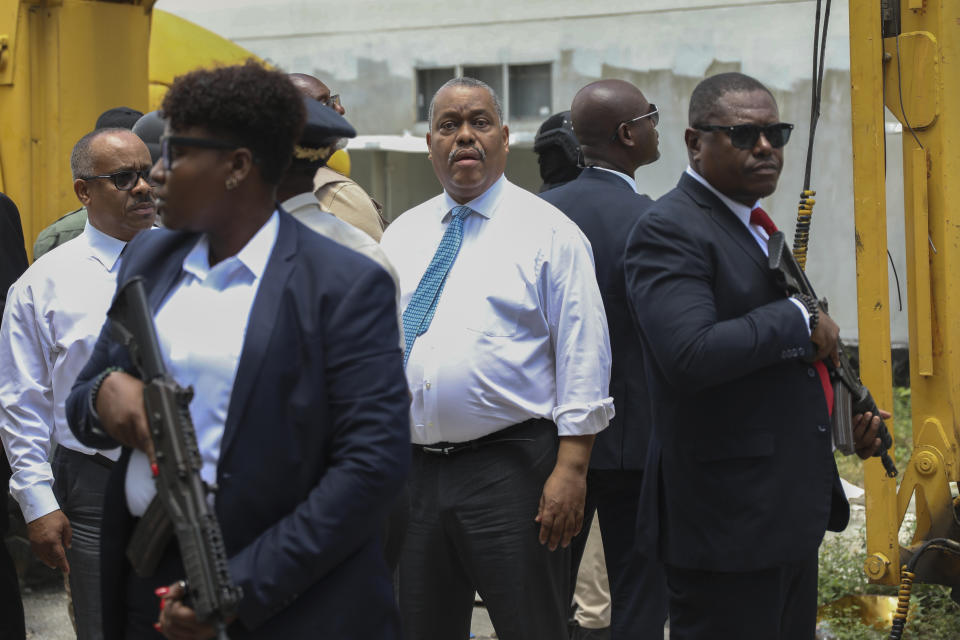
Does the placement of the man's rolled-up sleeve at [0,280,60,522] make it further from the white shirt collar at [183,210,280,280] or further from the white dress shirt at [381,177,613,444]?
the white shirt collar at [183,210,280,280]

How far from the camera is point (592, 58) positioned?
38.5 feet

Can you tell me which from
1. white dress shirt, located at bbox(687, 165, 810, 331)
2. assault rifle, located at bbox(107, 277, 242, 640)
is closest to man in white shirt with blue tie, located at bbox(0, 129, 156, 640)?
assault rifle, located at bbox(107, 277, 242, 640)

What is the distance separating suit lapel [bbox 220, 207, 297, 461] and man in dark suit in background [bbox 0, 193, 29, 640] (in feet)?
8.85

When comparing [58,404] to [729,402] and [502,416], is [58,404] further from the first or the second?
[729,402]

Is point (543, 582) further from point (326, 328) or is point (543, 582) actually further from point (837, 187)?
point (837, 187)

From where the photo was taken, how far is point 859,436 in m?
3.40

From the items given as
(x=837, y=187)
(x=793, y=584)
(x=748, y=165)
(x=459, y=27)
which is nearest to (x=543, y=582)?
(x=793, y=584)

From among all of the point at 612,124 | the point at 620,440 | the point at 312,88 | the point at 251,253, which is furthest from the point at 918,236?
the point at 251,253

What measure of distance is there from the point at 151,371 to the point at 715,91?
1.83 m

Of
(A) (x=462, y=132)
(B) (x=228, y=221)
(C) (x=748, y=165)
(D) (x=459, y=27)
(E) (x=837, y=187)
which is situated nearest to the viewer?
(B) (x=228, y=221)

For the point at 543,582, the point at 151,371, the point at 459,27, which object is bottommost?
the point at 543,582

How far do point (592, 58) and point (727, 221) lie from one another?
8744 millimetres

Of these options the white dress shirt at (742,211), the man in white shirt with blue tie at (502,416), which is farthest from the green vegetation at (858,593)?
the white dress shirt at (742,211)

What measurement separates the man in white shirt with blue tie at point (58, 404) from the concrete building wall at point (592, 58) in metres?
8.09
